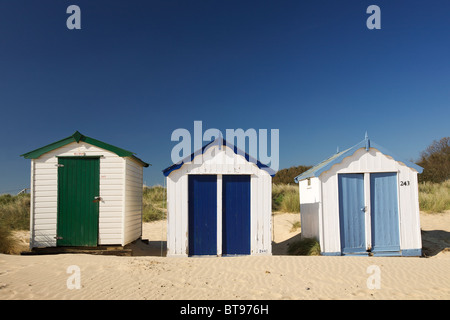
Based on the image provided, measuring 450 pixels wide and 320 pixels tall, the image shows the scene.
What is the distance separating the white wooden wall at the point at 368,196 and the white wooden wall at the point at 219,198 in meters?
1.69

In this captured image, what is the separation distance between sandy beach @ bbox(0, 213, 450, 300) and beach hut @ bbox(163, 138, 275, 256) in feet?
2.42

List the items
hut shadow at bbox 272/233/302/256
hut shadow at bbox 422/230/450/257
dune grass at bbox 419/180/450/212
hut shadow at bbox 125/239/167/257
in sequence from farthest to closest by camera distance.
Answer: dune grass at bbox 419/180/450/212, hut shadow at bbox 272/233/302/256, hut shadow at bbox 422/230/450/257, hut shadow at bbox 125/239/167/257

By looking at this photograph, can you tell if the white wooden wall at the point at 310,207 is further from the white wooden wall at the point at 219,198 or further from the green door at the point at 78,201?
the green door at the point at 78,201

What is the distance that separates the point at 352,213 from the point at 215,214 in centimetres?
398

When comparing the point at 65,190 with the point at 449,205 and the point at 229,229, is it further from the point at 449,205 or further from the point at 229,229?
the point at 449,205

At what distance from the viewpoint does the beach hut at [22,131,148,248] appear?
32.5 ft

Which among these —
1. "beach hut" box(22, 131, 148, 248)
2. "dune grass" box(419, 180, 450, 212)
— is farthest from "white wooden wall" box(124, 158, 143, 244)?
"dune grass" box(419, 180, 450, 212)

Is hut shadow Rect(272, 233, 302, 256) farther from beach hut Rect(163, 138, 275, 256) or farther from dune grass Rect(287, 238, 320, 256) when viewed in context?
beach hut Rect(163, 138, 275, 256)

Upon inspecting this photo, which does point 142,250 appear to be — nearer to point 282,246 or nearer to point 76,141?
point 76,141

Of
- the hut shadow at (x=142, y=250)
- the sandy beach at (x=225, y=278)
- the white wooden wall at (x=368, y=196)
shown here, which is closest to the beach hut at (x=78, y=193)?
the hut shadow at (x=142, y=250)

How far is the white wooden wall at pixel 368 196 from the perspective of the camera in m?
9.92

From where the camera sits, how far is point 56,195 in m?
9.99

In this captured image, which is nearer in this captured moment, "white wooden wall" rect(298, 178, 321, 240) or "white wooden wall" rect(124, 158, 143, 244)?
"white wooden wall" rect(124, 158, 143, 244)

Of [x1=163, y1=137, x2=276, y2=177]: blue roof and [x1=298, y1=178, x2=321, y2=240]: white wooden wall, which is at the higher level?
[x1=163, y1=137, x2=276, y2=177]: blue roof
